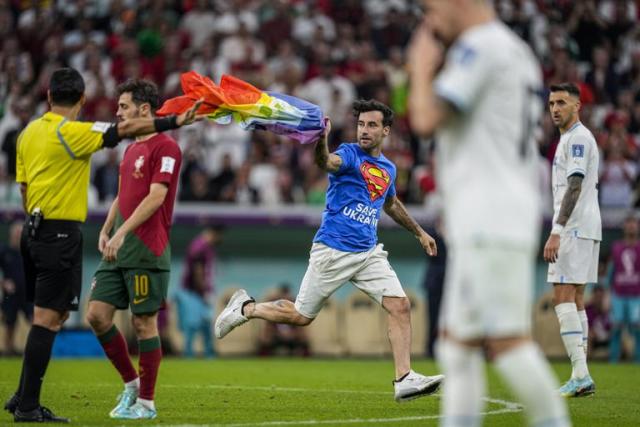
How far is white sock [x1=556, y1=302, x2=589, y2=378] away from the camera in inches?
460

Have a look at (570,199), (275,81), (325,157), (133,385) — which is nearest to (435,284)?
(275,81)

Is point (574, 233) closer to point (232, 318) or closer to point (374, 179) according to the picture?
point (374, 179)

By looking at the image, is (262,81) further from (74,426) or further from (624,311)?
(74,426)

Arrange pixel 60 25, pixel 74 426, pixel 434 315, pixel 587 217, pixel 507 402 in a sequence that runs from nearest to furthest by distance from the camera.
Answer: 1. pixel 74 426
2. pixel 507 402
3. pixel 587 217
4. pixel 434 315
5. pixel 60 25

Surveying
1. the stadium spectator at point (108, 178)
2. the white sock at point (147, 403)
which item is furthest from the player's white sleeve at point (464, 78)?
the stadium spectator at point (108, 178)

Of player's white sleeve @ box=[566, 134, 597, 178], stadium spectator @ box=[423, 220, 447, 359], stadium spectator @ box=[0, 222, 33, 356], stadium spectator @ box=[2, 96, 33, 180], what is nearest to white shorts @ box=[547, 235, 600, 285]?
player's white sleeve @ box=[566, 134, 597, 178]

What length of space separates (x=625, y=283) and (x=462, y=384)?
50.8 feet

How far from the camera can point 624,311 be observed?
822 inches

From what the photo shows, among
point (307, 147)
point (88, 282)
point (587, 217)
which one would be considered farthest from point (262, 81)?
point (587, 217)

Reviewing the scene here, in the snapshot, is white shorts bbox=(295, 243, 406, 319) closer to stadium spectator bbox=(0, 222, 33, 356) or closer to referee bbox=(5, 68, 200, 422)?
referee bbox=(5, 68, 200, 422)

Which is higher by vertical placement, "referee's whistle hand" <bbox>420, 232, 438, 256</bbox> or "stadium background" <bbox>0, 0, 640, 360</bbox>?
"stadium background" <bbox>0, 0, 640, 360</bbox>

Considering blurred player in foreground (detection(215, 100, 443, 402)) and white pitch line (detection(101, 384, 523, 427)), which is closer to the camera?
white pitch line (detection(101, 384, 523, 427))

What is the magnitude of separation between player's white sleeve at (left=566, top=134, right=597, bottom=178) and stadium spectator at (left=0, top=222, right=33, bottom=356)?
38.0 ft

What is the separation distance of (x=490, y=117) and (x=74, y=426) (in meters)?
4.38
